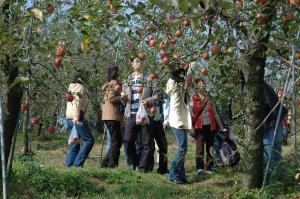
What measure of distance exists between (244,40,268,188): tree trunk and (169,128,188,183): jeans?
1020 mm

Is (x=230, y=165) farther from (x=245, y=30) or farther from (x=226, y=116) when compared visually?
(x=245, y=30)

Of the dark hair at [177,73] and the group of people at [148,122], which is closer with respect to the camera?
the dark hair at [177,73]

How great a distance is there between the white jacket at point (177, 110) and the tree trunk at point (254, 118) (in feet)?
3.52

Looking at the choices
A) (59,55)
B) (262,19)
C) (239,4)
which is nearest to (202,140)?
(262,19)

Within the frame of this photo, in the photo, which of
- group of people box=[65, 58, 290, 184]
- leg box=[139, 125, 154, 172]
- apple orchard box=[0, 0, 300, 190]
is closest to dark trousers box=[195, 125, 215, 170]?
group of people box=[65, 58, 290, 184]

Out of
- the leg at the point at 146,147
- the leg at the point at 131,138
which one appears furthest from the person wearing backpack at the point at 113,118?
Result: the leg at the point at 146,147

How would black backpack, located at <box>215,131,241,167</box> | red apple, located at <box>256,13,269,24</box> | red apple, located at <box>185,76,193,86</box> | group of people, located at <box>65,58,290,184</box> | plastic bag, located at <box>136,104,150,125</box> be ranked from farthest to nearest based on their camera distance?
1. plastic bag, located at <box>136,104,150,125</box>
2. black backpack, located at <box>215,131,241,167</box>
3. group of people, located at <box>65,58,290,184</box>
4. red apple, located at <box>185,76,193,86</box>
5. red apple, located at <box>256,13,269,24</box>

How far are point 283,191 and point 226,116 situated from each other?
70.0 inches

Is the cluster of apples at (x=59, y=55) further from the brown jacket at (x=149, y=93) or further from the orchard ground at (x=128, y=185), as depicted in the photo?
the orchard ground at (x=128, y=185)

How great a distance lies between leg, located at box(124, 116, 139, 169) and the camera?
300 inches

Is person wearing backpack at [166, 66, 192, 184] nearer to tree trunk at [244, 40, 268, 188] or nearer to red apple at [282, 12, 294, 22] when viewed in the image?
tree trunk at [244, 40, 268, 188]

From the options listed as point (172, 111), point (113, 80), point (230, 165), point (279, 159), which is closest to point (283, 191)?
point (279, 159)

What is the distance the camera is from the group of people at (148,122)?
6.82m

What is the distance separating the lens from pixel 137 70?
6.41m
